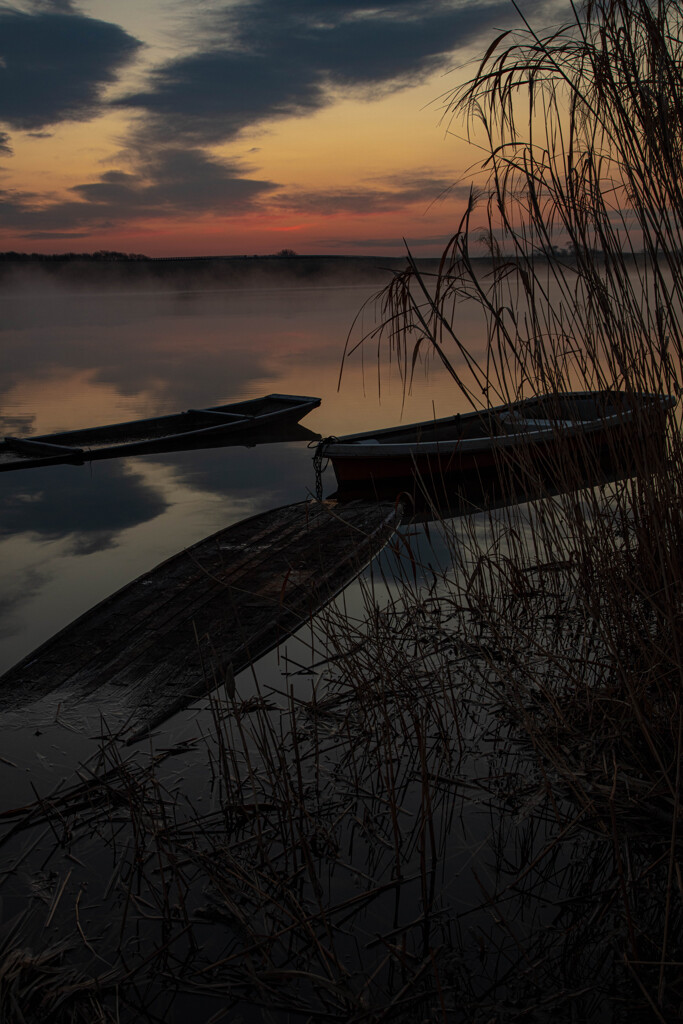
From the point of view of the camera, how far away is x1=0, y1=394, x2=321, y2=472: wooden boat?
443 inches

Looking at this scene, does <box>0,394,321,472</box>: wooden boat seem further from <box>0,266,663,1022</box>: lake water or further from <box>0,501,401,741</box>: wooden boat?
<box>0,266,663,1022</box>: lake water

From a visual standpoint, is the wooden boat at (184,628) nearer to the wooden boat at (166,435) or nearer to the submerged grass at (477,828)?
the submerged grass at (477,828)

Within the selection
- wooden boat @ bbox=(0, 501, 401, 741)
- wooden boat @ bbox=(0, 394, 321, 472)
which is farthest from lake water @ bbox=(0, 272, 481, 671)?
wooden boat @ bbox=(0, 501, 401, 741)

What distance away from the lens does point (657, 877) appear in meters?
2.69

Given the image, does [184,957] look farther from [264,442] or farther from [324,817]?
[264,442]

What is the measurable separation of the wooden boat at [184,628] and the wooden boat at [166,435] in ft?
16.5

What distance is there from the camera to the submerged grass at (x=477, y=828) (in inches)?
91.0

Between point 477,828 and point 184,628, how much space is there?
7.90 feet

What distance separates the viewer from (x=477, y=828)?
3.06 metres

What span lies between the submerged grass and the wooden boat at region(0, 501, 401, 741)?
0.54 meters

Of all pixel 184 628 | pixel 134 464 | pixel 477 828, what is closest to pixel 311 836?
pixel 477 828

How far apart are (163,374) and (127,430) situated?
13.7 metres

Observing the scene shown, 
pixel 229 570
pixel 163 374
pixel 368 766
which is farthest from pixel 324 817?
pixel 163 374

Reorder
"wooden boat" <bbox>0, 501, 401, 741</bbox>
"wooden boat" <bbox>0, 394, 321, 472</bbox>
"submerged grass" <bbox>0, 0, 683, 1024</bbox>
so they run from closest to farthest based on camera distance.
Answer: "submerged grass" <bbox>0, 0, 683, 1024</bbox>
"wooden boat" <bbox>0, 501, 401, 741</bbox>
"wooden boat" <bbox>0, 394, 321, 472</bbox>
